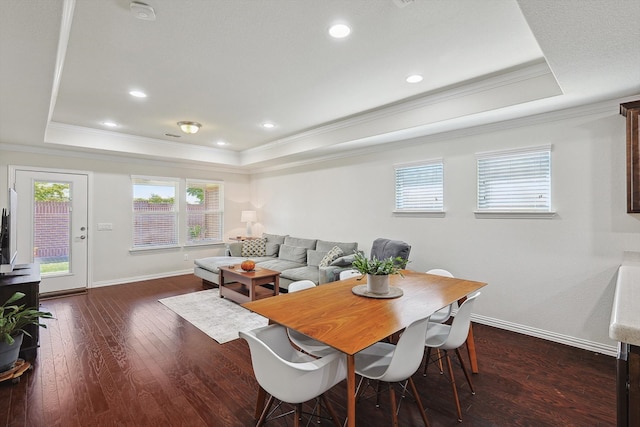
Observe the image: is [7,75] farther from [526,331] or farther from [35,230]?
[526,331]

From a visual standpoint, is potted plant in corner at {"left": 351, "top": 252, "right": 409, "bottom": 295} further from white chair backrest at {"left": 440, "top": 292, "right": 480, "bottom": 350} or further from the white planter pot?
white chair backrest at {"left": 440, "top": 292, "right": 480, "bottom": 350}

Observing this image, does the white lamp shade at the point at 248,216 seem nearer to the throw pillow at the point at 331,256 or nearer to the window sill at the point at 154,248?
the window sill at the point at 154,248

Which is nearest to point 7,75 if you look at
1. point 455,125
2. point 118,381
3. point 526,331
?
point 118,381

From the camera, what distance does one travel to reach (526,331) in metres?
3.51

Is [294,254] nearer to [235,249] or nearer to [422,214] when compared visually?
[235,249]

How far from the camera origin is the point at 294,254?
581cm

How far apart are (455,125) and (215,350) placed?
3.73 metres

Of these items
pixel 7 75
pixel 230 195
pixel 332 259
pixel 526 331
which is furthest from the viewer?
pixel 230 195

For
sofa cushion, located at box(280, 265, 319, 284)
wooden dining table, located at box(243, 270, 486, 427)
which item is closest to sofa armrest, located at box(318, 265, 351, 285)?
sofa cushion, located at box(280, 265, 319, 284)

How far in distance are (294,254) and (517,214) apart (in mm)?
3629

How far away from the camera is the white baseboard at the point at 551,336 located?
3026mm

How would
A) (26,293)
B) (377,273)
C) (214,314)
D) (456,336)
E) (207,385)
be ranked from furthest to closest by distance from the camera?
1. (214,314)
2. (26,293)
3. (207,385)
4. (377,273)
5. (456,336)

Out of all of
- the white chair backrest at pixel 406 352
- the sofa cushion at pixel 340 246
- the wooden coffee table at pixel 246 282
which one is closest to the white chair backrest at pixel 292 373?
the white chair backrest at pixel 406 352

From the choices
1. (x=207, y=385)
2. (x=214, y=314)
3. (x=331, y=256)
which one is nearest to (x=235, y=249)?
(x=214, y=314)
